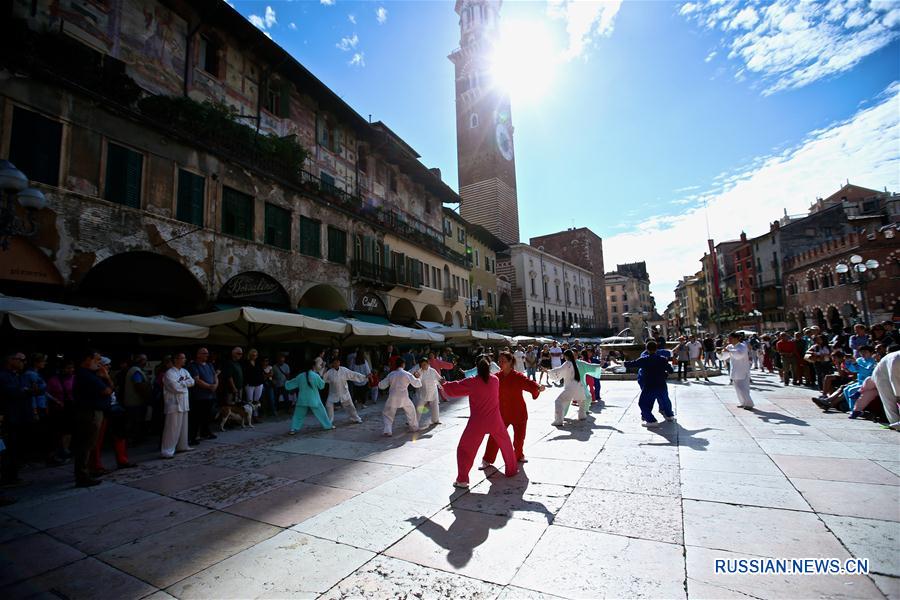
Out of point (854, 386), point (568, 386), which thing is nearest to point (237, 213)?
point (568, 386)

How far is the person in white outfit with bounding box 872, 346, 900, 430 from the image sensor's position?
670cm

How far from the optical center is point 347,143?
21469mm

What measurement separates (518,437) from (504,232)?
1622 inches

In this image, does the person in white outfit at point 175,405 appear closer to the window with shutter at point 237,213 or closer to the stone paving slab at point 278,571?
the stone paving slab at point 278,571

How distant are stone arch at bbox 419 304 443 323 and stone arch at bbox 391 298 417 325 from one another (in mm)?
1777

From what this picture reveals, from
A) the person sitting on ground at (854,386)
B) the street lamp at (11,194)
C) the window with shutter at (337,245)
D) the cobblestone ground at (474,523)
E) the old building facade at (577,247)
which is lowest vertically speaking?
the cobblestone ground at (474,523)

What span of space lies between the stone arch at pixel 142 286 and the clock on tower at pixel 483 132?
114 feet

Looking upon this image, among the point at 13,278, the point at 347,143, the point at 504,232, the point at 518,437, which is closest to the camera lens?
the point at 518,437

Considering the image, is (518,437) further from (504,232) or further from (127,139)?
(504,232)

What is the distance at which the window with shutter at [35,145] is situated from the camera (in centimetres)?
946

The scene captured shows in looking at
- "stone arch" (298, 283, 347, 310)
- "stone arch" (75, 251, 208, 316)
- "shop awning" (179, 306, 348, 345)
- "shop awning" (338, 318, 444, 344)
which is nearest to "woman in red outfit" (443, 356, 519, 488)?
"shop awning" (179, 306, 348, 345)

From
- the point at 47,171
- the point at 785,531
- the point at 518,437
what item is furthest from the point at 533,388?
the point at 47,171

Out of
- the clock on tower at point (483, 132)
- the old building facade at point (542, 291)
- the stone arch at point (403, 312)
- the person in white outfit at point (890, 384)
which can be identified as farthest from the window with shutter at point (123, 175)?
the clock on tower at point (483, 132)

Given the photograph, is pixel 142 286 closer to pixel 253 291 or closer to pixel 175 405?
pixel 253 291
